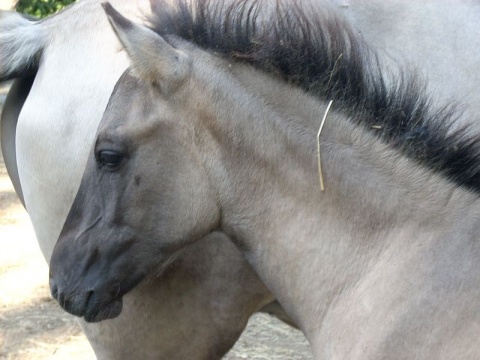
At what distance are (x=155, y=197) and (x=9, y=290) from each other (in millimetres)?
2857

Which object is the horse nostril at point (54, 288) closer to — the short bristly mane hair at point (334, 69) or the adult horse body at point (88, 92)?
the adult horse body at point (88, 92)

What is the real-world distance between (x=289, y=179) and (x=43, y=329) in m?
2.64

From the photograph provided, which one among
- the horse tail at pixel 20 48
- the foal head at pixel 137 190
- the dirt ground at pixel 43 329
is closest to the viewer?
the foal head at pixel 137 190

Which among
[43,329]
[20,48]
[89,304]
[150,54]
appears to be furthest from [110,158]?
[43,329]

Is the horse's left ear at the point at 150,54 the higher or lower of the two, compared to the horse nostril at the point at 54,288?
higher

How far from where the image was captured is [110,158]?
256cm

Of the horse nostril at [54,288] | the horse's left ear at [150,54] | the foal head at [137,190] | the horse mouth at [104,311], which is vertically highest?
the horse's left ear at [150,54]

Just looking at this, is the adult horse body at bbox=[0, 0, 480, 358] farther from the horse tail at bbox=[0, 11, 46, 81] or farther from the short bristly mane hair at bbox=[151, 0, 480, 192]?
the short bristly mane hair at bbox=[151, 0, 480, 192]

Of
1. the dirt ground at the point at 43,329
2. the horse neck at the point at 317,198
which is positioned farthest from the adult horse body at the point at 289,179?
the dirt ground at the point at 43,329

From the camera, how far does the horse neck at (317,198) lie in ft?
7.88

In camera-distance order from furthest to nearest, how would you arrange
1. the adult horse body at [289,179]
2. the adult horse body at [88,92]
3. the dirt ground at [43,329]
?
the dirt ground at [43,329], the adult horse body at [88,92], the adult horse body at [289,179]

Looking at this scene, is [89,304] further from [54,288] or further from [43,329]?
[43,329]

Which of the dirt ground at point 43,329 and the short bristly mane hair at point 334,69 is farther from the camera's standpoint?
the dirt ground at point 43,329

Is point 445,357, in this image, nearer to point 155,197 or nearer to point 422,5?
point 155,197
